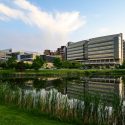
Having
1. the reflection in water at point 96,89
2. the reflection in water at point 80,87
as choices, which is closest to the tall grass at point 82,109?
the reflection in water at point 96,89

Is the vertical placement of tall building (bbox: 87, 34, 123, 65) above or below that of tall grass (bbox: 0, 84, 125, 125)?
above

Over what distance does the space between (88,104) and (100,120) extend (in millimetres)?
1294

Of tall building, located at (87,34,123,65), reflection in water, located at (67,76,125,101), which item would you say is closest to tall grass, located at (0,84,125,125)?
reflection in water, located at (67,76,125,101)

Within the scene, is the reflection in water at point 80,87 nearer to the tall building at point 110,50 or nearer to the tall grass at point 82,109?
the tall grass at point 82,109

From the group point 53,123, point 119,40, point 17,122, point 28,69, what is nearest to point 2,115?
point 17,122

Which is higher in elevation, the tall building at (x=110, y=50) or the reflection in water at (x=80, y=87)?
the tall building at (x=110, y=50)

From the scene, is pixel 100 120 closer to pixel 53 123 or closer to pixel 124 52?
pixel 53 123

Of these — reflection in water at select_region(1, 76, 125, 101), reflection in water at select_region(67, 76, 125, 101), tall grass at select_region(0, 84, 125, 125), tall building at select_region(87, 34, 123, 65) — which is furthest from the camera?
tall building at select_region(87, 34, 123, 65)

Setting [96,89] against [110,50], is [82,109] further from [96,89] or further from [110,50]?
[110,50]

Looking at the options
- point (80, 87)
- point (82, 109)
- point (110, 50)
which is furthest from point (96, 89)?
point (110, 50)

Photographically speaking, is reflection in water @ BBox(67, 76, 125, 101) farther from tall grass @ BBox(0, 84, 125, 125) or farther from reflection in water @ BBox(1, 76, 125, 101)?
tall grass @ BBox(0, 84, 125, 125)

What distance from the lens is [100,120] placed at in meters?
18.2

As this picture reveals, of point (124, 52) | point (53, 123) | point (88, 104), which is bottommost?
point (53, 123)

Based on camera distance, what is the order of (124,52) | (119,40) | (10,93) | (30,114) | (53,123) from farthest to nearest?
(124,52) → (119,40) → (10,93) → (30,114) → (53,123)
